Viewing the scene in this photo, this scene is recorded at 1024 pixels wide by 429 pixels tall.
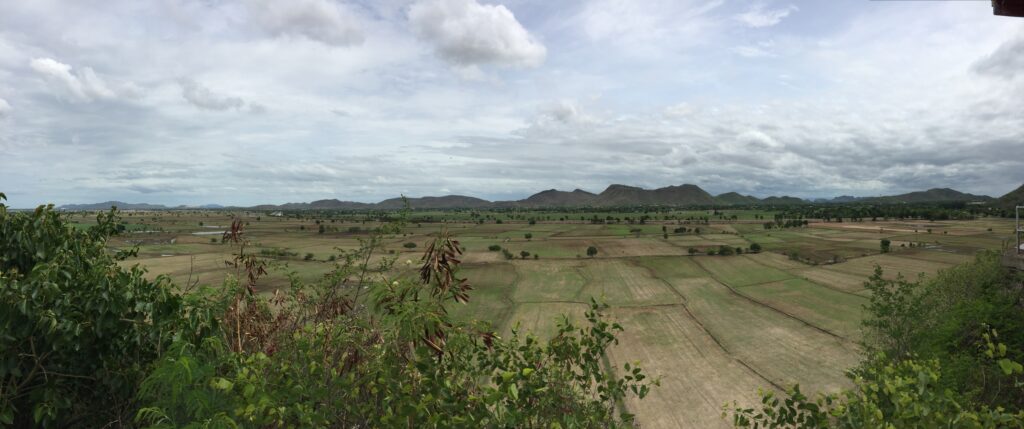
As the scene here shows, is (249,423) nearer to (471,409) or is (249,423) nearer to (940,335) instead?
(471,409)

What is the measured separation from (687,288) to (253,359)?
7193 cm

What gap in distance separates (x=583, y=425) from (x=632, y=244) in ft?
387

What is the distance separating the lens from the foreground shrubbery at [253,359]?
16.4 feet

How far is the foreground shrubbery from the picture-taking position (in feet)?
16.4

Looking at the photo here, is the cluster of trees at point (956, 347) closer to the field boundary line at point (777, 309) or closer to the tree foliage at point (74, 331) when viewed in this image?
the tree foliage at point (74, 331)

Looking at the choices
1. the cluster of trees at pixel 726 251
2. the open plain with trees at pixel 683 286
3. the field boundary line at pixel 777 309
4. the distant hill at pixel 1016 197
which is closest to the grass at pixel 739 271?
the open plain with trees at pixel 683 286

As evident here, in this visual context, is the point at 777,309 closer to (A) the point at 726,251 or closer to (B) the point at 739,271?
(B) the point at 739,271

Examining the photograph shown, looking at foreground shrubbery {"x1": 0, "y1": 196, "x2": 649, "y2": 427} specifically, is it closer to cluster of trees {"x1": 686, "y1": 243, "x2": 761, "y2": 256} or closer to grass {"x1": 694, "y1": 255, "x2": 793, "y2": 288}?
grass {"x1": 694, "y1": 255, "x2": 793, "y2": 288}

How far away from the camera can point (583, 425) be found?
17.5 ft

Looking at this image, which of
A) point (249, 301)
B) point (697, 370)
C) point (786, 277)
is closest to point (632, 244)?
point (786, 277)

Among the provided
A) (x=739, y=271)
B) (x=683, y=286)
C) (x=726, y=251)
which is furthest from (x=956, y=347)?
(x=726, y=251)

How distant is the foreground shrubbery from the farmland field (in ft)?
3.14

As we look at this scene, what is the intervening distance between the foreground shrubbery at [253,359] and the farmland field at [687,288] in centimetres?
96

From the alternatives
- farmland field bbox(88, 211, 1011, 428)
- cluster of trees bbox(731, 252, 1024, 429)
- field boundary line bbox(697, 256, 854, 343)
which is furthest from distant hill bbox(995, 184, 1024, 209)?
cluster of trees bbox(731, 252, 1024, 429)
